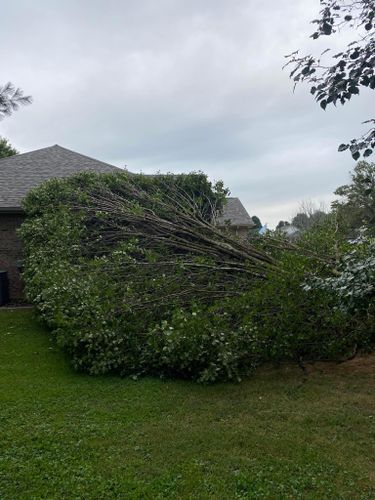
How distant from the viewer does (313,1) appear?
286 centimetres

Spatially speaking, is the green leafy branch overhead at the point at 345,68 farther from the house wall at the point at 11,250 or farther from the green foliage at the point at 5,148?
the green foliage at the point at 5,148

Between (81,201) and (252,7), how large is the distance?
15.3ft

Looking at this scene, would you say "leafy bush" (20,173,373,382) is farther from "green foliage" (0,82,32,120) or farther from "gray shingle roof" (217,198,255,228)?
"gray shingle roof" (217,198,255,228)

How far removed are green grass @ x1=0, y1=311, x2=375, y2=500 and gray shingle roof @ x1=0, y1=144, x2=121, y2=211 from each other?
21.3 ft

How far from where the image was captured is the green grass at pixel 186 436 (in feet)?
8.57

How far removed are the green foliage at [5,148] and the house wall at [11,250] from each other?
14768 mm

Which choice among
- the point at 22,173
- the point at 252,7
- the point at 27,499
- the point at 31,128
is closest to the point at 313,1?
the point at 252,7

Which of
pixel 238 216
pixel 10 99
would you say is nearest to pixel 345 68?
pixel 10 99

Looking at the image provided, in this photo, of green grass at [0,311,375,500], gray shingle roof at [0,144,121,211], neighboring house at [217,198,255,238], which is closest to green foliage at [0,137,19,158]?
gray shingle roof at [0,144,121,211]

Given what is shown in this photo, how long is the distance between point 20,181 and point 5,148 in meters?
14.6

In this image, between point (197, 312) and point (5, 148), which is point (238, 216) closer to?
point (197, 312)

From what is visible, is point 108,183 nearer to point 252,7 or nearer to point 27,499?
point 252,7

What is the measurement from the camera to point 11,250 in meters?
10.1

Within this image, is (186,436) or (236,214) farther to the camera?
(236,214)
